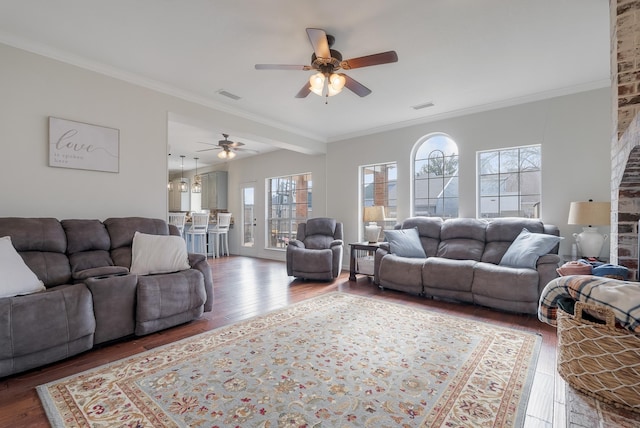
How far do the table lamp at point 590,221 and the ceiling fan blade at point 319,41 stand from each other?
3.03 metres

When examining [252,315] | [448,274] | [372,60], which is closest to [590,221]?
[448,274]

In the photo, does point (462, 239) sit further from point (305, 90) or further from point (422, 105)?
point (305, 90)

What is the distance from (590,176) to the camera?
3574mm

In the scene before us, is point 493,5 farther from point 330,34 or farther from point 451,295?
point 451,295

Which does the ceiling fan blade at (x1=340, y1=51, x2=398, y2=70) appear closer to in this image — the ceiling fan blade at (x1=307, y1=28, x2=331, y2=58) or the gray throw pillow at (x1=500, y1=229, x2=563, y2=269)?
the ceiling fan blade at (x1=307, y1=28, x2=331, y2=58)

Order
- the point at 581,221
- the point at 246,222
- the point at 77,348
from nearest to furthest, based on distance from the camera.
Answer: the point at 77,348 → the point at 581,221 → the point at 246,222

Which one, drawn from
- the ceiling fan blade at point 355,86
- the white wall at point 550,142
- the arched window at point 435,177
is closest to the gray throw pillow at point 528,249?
the white wall at point 550,142

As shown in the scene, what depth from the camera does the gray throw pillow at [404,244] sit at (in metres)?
4.15

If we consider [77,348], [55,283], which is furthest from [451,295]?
[55,283]

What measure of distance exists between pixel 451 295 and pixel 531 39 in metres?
2.68

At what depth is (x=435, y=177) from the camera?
486 centimetres

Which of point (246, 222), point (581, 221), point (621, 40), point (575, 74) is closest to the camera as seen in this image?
point (621, 40)

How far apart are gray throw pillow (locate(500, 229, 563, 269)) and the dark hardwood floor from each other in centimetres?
58

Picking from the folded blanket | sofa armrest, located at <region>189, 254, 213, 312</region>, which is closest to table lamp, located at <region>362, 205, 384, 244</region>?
sofa armrest, located at <region>189, 254, 213, 312</region>
